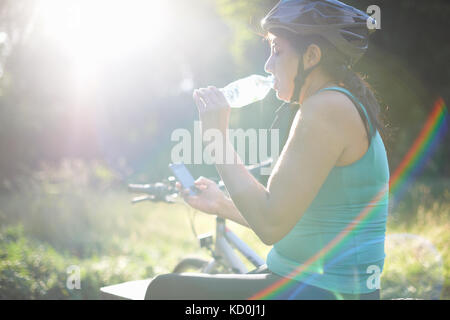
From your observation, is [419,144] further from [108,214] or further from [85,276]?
[85,276]

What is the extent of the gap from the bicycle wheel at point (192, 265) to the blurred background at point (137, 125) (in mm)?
1261

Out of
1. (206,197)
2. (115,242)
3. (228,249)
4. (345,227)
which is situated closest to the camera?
(345,227)

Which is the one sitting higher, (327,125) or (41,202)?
(41,202)

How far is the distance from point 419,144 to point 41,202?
389 inches

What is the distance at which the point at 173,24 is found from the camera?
14.6 meters

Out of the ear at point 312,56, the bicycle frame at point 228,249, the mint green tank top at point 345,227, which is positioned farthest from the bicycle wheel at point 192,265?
the ear at point 312,56

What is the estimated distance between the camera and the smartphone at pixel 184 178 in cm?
214

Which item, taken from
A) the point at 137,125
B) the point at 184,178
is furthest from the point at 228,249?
the point at 137,125

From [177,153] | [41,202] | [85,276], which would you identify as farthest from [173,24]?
[177,153]

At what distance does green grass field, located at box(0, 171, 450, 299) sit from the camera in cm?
428

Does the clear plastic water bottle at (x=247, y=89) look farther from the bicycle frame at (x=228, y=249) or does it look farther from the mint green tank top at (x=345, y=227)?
the mint green tank top at (x=345, y=227)

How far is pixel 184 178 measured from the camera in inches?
87.7

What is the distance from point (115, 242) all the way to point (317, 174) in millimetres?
6321

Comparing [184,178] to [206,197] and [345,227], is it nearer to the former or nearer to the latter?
[206,197]
